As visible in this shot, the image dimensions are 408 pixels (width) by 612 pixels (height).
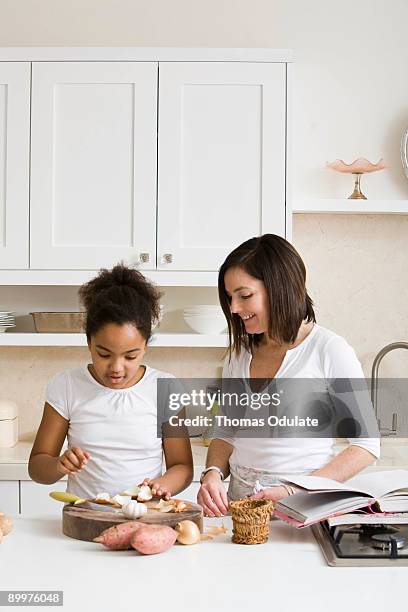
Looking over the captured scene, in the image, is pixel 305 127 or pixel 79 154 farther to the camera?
pixel 305 127

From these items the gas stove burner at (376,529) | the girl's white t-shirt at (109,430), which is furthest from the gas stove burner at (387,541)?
the girl's white t-shirt at (109,430)

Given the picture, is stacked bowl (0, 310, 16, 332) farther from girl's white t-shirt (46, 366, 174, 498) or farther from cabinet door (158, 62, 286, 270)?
girl's white t-shirt (46, 366, 174, 498)

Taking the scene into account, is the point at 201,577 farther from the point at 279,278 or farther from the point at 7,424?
the point at 7,424

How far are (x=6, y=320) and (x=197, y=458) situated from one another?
0.93m

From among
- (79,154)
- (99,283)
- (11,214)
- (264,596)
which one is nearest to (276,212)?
(79,154)

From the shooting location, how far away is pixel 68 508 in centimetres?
166

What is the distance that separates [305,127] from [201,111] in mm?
549

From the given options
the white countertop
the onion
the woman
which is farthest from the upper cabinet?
the onion

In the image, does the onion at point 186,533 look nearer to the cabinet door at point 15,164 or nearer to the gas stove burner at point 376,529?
the gas stove burner at point 376,529

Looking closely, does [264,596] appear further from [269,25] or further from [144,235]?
[269,25]

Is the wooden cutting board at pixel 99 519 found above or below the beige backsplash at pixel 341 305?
below

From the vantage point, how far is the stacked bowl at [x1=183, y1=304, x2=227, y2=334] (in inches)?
126

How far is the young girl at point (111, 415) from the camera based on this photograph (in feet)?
6.55

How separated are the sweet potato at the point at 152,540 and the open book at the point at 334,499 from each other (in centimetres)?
25
